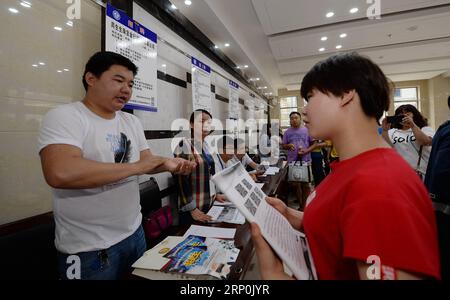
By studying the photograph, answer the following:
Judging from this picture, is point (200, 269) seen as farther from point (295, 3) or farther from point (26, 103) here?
point (295, 3)

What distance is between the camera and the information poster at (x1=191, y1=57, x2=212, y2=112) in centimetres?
289

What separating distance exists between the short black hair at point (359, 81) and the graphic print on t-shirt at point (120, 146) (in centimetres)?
97

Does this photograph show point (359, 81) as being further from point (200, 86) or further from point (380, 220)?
point (200, 86)

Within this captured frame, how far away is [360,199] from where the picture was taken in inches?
19.5

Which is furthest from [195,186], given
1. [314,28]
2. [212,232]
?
[314,28]

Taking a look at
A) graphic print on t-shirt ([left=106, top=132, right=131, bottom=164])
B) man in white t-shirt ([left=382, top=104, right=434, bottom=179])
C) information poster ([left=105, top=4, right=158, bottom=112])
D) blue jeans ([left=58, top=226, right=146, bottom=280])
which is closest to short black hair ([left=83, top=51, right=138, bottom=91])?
graphic print on t-shirt ([left=106, top=132, right=131, bottom=164])

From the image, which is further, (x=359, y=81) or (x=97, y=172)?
(x=97, y=172)

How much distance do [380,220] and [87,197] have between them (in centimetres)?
110

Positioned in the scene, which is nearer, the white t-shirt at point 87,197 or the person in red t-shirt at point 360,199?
the person in red t-shirt at point 360,199

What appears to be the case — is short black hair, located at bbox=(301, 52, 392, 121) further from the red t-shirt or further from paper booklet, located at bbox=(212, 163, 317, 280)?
paper booklet, located at bbox=(212, 163, 317, 280)

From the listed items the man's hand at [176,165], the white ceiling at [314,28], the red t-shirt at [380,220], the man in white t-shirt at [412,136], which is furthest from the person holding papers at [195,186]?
the man in white t-shirt at [412,136]

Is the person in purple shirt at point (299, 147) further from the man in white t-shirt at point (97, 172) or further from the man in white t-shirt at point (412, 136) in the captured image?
the man in white t-shirt at point (97, 172)

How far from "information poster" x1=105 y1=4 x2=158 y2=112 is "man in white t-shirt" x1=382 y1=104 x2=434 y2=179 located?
2.70 m

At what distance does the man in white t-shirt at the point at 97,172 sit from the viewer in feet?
2.80
